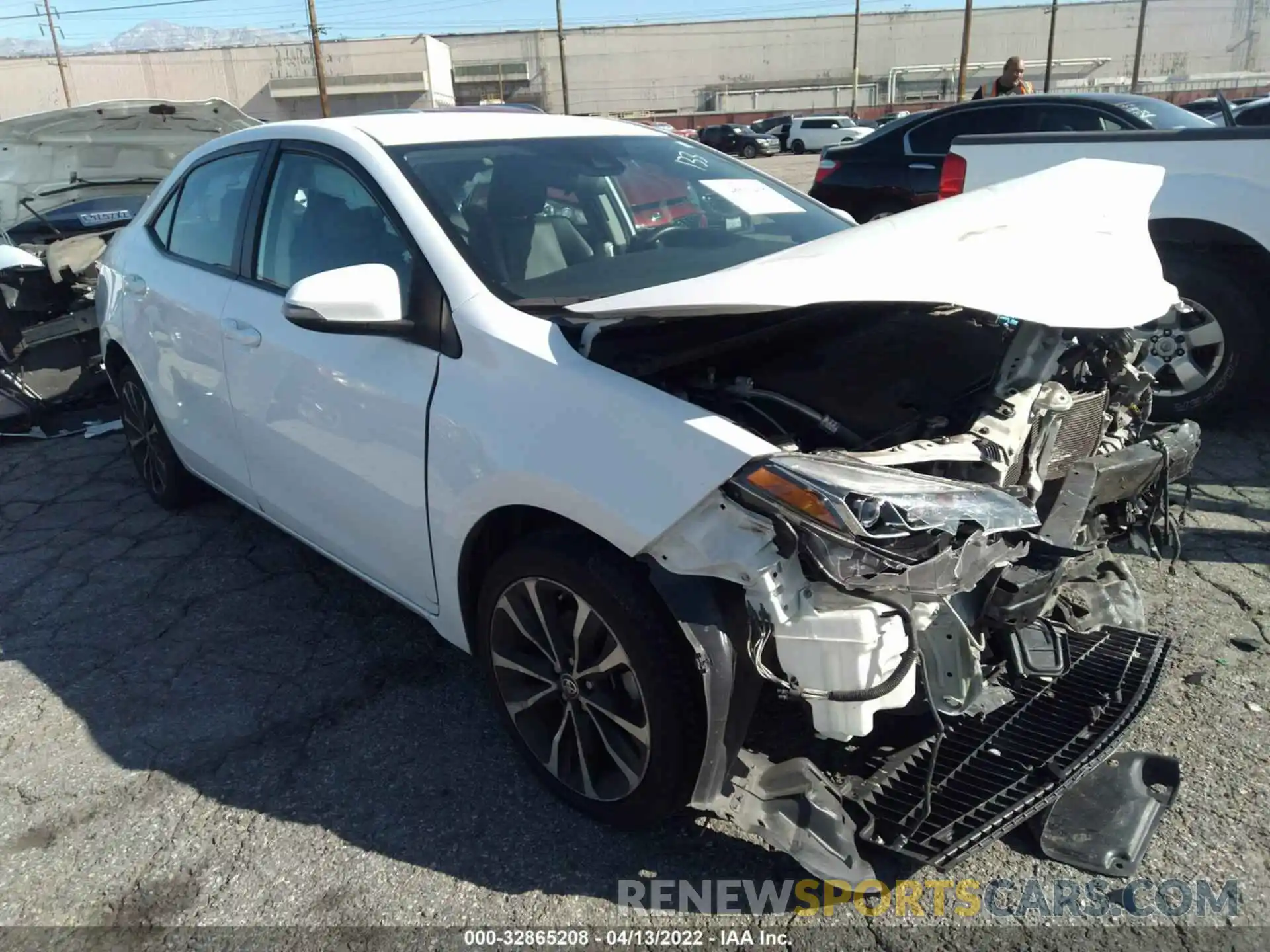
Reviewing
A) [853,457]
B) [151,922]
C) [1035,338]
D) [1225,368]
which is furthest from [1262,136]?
[151,922]

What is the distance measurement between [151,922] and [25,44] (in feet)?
745

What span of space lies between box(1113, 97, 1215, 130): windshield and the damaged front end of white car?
14.8 ft

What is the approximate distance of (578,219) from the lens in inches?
121

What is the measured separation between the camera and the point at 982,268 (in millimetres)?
2176

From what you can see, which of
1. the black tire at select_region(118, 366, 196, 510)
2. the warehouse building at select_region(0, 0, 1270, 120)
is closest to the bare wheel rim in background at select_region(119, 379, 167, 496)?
the black tire at select_region(118, 366, 196, 510)

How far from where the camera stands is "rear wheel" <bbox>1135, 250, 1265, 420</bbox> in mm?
4586

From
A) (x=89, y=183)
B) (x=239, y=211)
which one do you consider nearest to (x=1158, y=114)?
(x=239, y=211)

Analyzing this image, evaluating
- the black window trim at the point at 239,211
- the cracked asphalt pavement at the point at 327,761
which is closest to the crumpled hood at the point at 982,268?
the cracked asphalt pavement at the point at 327,761

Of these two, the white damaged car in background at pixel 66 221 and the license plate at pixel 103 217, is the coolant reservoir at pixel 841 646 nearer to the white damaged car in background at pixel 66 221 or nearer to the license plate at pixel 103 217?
the white damaged car in background at pixel 66 221

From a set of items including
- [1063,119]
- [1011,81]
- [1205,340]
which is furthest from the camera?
[1011,81]

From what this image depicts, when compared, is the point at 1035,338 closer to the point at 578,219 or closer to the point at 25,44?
the point at 578,219

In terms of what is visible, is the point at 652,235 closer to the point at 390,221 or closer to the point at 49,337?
the point at 390,221

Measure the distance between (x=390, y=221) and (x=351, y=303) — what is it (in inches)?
17.3

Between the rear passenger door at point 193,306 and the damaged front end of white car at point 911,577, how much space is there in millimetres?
1947
